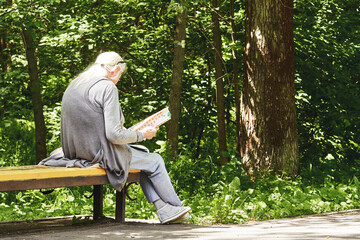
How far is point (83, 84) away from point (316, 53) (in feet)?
24.6

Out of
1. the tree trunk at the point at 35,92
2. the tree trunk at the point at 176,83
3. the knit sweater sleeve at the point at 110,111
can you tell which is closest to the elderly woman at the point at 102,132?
the knit sweater sleeve at the point at 110,111

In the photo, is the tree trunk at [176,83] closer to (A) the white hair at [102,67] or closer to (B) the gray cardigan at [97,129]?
(A) the white hair at [102,67]

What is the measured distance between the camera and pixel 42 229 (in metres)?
5.07

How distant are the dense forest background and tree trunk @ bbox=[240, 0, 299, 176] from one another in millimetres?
341

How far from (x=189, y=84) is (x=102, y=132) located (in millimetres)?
9628

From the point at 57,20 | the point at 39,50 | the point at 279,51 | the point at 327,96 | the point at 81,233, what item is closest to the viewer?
the point at 81,233

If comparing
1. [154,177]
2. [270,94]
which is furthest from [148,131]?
[270,94]

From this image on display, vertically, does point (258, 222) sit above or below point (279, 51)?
below

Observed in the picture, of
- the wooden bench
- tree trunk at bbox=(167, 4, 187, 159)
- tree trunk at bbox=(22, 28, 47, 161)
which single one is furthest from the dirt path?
tree trunk at bbox=(22, 28, 47, 161)

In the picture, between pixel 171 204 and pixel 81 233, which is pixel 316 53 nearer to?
pixel 171 204

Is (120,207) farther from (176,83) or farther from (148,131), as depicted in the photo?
(176,83)

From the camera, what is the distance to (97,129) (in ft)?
16.3

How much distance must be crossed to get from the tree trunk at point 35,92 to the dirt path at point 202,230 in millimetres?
6486

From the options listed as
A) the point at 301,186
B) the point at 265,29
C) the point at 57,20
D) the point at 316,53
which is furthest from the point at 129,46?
the point at 301,186
